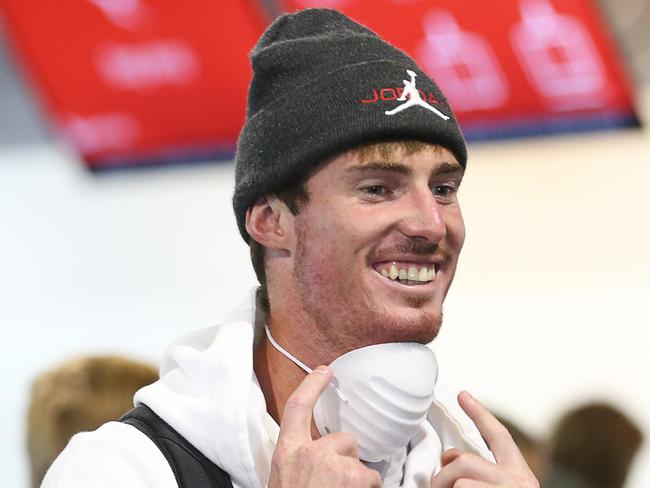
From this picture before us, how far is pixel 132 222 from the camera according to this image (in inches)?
146

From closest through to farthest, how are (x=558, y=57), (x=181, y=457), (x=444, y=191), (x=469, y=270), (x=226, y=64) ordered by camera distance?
(x=181, y=457), (x=444, y=191), (x=558, y=57), (x=469, y=270), (x=226, y=64)

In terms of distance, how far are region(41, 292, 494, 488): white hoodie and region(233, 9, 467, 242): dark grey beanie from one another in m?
0.23

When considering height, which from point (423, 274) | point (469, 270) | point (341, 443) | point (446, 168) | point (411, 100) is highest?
point (411, 100)

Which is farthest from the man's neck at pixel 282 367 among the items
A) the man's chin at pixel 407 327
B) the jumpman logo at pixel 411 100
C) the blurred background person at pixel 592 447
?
the blurred background person at pixel 592 447

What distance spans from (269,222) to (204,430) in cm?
32

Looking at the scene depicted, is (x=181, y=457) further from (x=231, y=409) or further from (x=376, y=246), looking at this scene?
(x=376, y=246)

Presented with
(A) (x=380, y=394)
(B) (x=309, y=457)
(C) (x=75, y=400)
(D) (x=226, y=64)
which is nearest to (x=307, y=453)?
(B) (x=309, y=457)

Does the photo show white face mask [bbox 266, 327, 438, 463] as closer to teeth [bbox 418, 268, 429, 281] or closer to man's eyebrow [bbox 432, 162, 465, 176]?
teeth [bbox 418, 268, 429, 281]

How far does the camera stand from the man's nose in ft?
4.73

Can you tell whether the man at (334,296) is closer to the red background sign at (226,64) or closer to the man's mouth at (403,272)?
the man's mouth at (403,272)

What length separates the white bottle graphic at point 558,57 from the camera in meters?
3.12

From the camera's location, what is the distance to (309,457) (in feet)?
4.26

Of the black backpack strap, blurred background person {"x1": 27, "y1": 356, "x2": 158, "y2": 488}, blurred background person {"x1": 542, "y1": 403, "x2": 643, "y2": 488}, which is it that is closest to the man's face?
the black backpack strap

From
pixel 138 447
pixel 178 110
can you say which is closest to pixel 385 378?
pixel 138 447
